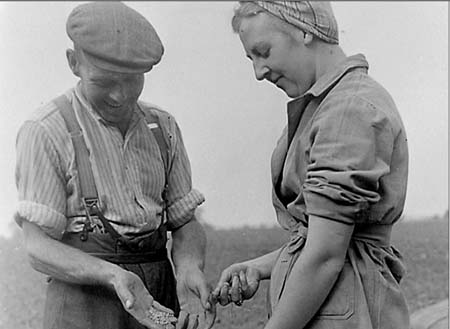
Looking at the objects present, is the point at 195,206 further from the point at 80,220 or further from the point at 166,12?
the point at 166,12

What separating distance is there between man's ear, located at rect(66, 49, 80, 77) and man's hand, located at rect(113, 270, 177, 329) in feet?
0.94

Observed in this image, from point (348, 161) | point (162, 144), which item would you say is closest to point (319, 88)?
point (348, 161)

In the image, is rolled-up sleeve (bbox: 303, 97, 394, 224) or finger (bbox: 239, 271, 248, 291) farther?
finger (bbox: 239, 271, 248, 291)

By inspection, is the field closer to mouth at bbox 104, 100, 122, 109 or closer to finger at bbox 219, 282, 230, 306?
finger at bbox 219, 282, 230, 306

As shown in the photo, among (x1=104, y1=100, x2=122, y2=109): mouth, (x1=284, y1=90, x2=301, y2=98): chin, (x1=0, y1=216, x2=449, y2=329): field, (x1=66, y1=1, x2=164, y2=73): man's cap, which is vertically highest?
(x1=66, y1=1, x2=164, y2=73): man's cap

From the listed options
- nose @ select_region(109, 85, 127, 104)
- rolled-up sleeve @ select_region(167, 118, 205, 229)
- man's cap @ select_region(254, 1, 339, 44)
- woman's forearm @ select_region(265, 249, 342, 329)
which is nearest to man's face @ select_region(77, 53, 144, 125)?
nose @ select_region(109, 85, 127, 104)

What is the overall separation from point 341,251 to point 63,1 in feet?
1.83

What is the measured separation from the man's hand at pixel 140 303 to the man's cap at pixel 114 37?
29cm

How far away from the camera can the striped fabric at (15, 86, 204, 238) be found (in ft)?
3.78

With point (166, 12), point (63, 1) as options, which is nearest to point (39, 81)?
point (63, 1)

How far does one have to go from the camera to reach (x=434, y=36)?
5.98ft

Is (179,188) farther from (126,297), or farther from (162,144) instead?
(126,297)

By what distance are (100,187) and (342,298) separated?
36 centimetres

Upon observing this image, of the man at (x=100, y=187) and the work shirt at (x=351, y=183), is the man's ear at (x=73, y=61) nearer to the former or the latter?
the man at (x=100, y=187)
